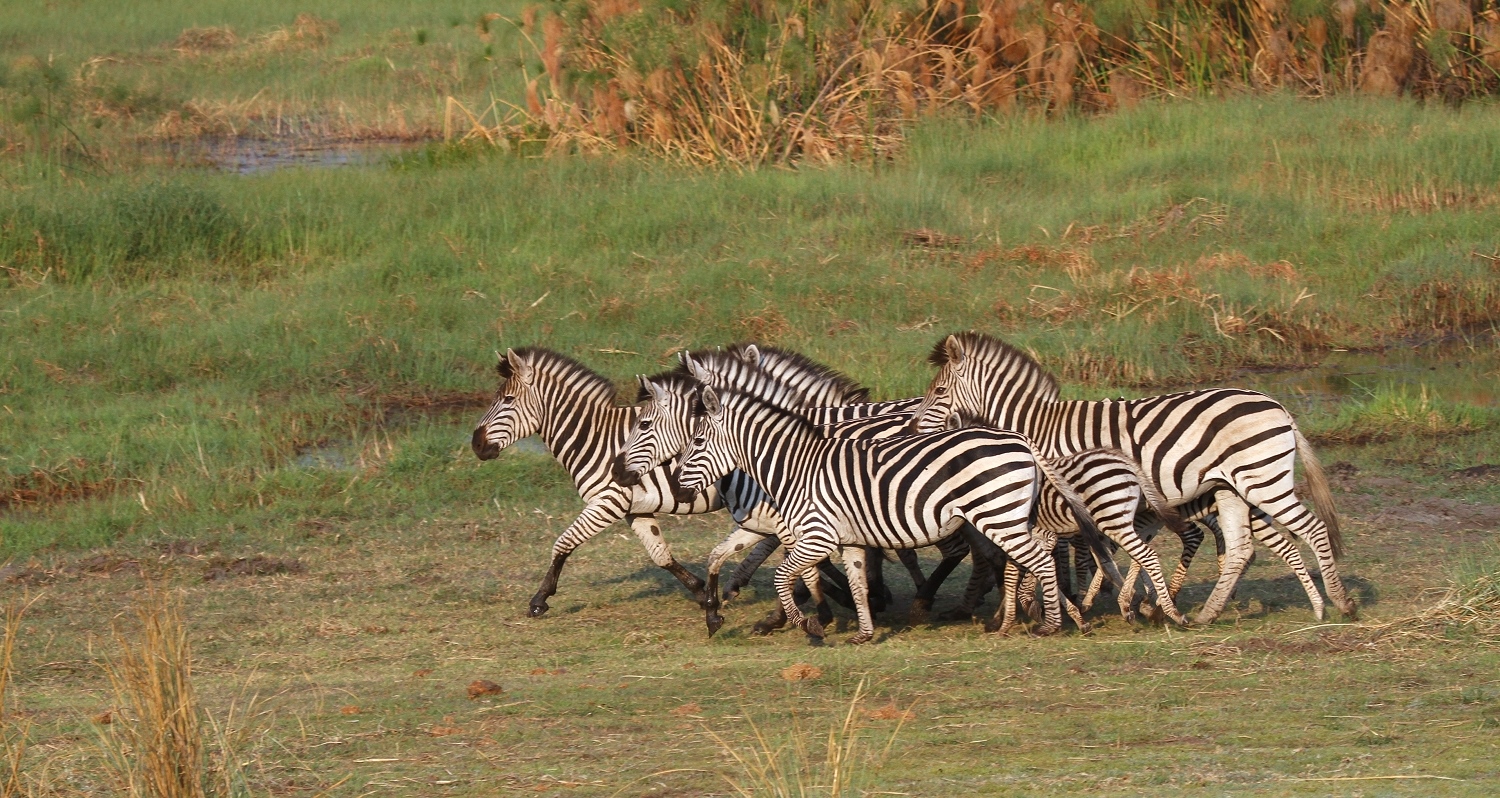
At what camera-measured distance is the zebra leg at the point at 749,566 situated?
8.38 metres

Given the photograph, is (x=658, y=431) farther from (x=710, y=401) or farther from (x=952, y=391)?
(x=952, y=391)

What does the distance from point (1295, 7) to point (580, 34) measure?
8007 mm

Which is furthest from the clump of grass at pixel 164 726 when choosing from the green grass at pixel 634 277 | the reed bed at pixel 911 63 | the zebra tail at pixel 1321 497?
the reed bed at pixel 911 63

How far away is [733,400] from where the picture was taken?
7.96 m

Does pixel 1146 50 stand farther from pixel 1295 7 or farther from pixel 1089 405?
pixel 1089 405

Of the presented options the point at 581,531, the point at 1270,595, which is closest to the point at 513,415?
the point at 581,531

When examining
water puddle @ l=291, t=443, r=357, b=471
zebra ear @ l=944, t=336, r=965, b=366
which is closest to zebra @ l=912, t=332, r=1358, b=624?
zebra ear @ l=944, t=336, r=965, b=366

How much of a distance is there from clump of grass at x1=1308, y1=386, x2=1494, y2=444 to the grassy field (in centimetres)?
3

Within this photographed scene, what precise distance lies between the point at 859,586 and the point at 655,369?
520 cm

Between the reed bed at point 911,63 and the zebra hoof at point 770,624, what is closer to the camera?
the zebra hoof at point 770,624

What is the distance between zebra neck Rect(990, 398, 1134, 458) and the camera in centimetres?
801

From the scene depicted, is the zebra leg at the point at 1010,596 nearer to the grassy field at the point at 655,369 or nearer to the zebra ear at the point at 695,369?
the grassy field at the point at 655,369

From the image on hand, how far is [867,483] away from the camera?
24.5 ft

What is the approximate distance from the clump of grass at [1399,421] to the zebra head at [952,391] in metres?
3.71
